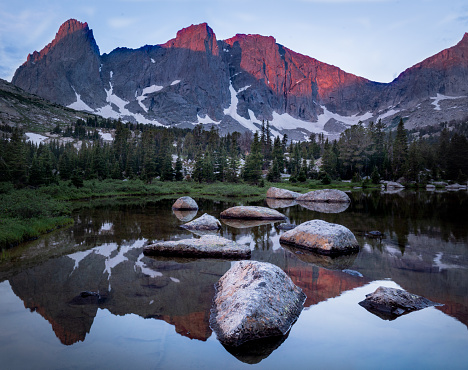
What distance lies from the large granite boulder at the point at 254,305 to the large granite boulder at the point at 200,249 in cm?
289

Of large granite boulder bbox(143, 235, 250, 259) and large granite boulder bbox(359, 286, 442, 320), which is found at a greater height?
large granite boulder bbox(359, 286, 442, 320)

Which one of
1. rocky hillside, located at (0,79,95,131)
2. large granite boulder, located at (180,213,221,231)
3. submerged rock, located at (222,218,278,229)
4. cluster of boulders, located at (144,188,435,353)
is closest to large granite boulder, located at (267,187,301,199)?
submerged rock, located at (222,218,278,229)

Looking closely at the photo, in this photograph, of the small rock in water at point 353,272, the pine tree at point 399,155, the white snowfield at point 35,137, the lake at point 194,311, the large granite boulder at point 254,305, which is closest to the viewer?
the lake at point 194,311

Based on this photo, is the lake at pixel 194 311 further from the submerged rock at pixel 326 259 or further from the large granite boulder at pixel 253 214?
the large granite boulder at pixel 253 214

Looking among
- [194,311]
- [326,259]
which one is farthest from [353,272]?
[194,311]

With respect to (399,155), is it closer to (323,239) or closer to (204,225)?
(204,225)

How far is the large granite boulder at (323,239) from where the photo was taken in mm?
10516

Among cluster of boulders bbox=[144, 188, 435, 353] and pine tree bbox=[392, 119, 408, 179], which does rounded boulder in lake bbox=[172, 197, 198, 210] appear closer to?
cluster of boulders bbox=[144, 188, 435, 353]

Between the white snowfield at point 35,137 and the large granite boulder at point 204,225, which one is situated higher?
the white snowfield at point 35,137

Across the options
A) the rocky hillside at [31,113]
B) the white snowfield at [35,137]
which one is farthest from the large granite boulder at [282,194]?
the rocky hillside at [31,113]

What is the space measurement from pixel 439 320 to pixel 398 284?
1.95m

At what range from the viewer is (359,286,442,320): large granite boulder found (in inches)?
238

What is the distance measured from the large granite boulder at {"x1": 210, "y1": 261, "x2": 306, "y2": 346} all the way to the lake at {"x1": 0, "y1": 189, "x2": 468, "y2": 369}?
224 millimetres

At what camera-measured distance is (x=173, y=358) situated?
14.8ft
